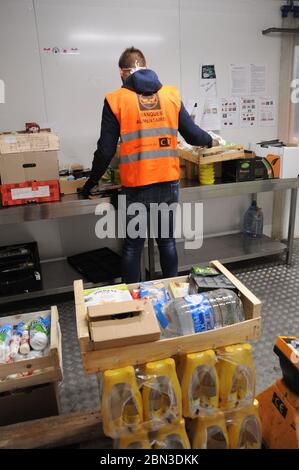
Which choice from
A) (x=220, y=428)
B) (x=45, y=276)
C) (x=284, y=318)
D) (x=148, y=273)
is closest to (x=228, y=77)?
(x=148, y=273)

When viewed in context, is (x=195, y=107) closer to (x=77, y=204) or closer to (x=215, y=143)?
(x=215, y=143)

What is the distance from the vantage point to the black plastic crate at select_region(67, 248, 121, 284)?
8.53ft

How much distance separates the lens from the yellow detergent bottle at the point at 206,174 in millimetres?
2625

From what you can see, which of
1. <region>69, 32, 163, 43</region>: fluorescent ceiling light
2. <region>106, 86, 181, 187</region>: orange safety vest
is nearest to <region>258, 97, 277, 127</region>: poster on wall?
<region>69, 32, 163, 43</region>: fluorescent ceiling light

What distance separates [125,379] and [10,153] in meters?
1.57

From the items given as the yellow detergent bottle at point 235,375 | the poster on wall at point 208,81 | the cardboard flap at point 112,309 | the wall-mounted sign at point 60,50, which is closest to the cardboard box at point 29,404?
the cardboard flap at point 112,309

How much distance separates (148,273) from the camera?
109 inches

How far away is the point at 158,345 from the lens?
3.43ft

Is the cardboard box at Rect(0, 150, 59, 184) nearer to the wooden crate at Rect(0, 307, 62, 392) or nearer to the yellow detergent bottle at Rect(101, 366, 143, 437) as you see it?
the wooden crate at Rect(0, 307, 62, 392)

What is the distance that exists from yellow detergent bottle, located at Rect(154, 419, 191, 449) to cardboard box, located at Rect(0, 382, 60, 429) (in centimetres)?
51

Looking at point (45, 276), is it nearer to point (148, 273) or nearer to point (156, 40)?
point (148, 273)

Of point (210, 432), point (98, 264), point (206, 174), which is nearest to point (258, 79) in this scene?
point (206, 174)

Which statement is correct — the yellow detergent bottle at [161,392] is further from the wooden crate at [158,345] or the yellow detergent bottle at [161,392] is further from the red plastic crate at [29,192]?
the red plastic crate at [29,192]

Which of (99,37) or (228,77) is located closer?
(99,37)
